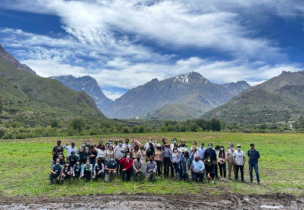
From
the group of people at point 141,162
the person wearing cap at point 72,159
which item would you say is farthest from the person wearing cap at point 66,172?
the person wearing cap at point 72,159

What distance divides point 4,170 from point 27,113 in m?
118

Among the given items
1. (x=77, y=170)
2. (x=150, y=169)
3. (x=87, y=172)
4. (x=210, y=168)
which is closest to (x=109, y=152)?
(x=87, y=172)

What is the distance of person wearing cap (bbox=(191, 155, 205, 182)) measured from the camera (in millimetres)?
14242

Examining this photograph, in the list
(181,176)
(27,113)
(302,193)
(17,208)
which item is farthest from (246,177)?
(27,113)

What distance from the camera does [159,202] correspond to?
1063cm

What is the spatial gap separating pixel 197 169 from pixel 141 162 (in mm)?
3906

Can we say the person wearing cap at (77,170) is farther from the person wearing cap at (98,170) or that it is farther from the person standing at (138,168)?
the person standing at (138,168)

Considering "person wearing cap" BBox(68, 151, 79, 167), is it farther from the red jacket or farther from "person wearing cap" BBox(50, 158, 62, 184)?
the red jacket

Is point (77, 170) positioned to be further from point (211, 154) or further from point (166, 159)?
point (211, 154)

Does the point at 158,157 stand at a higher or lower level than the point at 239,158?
higher

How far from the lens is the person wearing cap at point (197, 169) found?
14.2m

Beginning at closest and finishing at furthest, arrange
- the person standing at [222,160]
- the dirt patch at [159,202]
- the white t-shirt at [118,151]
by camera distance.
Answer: the dirt patch at [159,202]
the person standing at [222,160]
the white t-shirt at [118,151]

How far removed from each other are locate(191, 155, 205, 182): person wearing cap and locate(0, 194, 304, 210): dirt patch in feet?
8.60

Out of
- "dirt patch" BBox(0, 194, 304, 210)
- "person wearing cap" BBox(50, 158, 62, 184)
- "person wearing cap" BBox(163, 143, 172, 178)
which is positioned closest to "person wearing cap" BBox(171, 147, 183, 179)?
"person wearing cap" BBox(163, 143, 172, 178)
